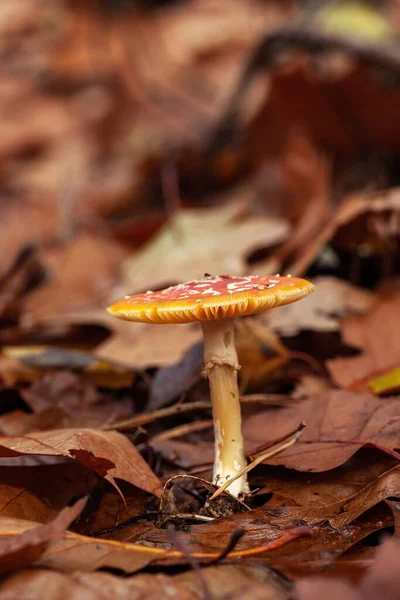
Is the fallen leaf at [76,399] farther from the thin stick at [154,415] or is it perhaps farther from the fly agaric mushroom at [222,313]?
the fly agaric mushroom at [222,313]

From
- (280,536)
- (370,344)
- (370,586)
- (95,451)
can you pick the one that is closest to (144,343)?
(370,344)

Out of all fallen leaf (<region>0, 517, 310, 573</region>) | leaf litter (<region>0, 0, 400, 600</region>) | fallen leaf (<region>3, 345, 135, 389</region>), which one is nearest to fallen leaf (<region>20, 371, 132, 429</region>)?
leaf litter (<region>0, 0, 400, 600</region>)

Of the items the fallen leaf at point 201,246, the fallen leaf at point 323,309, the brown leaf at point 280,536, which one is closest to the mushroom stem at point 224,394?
the brown leaf at point 280,536

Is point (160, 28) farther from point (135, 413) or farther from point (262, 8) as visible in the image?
point (135, 413)

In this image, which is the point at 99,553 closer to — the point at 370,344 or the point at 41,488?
the point at 41,488

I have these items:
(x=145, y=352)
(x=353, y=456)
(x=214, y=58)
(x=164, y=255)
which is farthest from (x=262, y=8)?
(x=353, y=456)

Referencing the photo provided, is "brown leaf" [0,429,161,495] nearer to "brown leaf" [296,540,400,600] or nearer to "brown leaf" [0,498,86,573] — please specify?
"brown leaf" [0,498,86,573]
